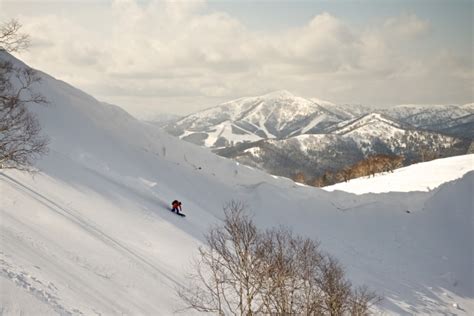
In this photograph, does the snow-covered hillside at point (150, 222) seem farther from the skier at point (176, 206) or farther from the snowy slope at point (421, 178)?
the snowy slope at point (421, 178)

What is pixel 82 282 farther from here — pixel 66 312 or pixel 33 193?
pixel 33 193

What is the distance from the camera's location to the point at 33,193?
2284cm

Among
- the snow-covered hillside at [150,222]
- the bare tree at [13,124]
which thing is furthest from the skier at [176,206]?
the bare tree at [13,124]

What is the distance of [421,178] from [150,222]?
52525 mm

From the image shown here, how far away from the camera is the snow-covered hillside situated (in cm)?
1528

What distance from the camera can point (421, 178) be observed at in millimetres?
62250

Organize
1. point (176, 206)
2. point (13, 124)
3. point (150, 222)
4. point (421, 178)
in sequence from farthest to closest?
1. point (421, 178)
2. point (176, 206)
3. point (150, 222)
4. point (13, 124)

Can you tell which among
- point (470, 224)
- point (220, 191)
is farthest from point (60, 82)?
point (470, 224)

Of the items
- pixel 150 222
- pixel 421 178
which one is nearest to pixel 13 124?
pixel 150 222

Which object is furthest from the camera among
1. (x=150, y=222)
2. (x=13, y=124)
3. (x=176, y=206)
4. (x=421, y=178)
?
(x=421, y=178)

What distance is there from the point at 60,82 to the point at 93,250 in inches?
1817

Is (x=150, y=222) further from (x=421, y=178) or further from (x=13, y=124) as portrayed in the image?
(x=421, y=178)

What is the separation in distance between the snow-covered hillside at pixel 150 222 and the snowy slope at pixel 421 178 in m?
4.00

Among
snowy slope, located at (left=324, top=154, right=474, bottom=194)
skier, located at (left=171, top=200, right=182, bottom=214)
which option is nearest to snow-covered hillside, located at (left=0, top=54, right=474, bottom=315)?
skier, located at (left=171, top=200, right=182, bottom=214)
